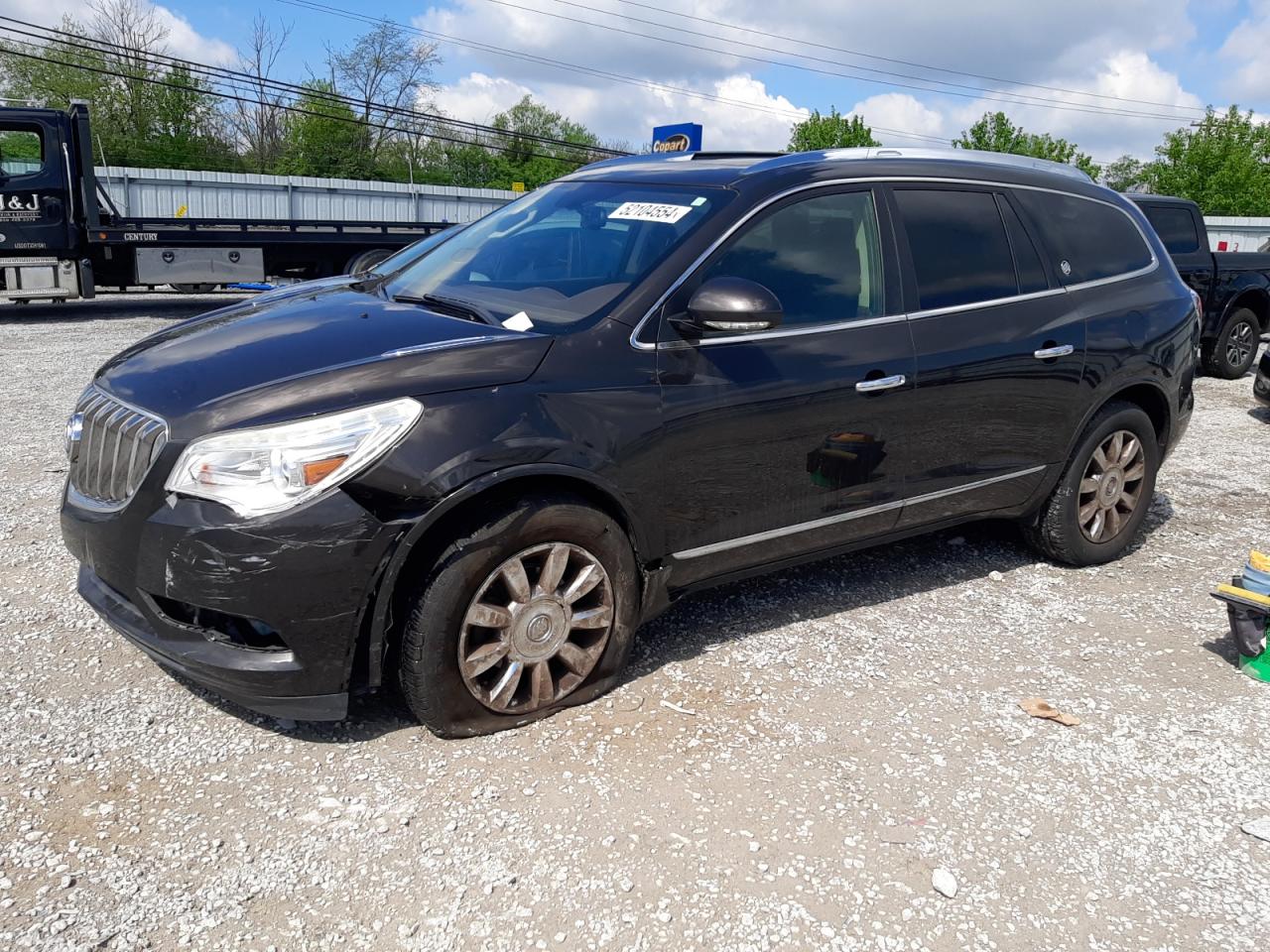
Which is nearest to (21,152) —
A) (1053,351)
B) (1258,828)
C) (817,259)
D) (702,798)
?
(817,259)

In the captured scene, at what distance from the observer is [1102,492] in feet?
17.0

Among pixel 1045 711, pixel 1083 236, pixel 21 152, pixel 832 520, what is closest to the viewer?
pixel 1045 711

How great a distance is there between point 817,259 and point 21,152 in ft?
46.6

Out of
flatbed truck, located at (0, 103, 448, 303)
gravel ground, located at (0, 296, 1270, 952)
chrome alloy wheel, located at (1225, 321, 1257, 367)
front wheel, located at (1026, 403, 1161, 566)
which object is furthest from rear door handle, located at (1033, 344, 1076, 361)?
flatbed truck, located at (0, 103, 448, 303)

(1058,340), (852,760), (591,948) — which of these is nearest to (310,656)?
(591,948)

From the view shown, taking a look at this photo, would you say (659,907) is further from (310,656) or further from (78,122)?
(78,122)

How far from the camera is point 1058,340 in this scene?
185 inches

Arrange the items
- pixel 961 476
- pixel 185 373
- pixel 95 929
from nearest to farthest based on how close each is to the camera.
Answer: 1. pixel 95 929
2. pixel 185 373
3. pixel 961 476

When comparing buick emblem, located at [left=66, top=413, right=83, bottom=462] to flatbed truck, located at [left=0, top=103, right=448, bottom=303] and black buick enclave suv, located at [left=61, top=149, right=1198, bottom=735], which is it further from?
flatbed truck, located at [left=0, top=103, right=448, bottom=303]

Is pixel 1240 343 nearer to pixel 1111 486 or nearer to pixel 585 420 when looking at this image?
pixel 1111 486

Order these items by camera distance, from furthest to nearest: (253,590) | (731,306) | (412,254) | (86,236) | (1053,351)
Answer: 1. (86,236)
2. (412,254)
3. (1053,351)
4. (731,306)
5. (253,590)

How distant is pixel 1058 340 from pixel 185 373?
11.7ft

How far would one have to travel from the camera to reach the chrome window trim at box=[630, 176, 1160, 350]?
3568 mm

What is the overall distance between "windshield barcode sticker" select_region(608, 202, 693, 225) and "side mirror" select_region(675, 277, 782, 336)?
44 cm
